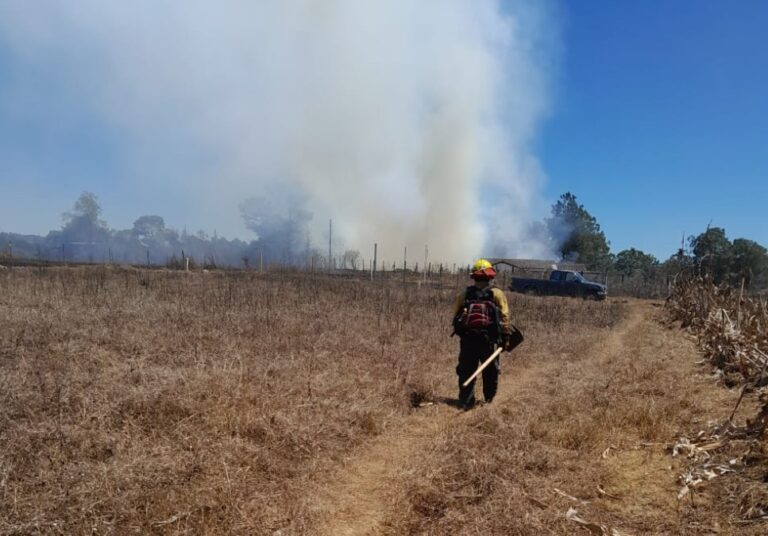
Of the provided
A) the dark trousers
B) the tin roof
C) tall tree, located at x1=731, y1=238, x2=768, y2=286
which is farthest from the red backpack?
the tin roof

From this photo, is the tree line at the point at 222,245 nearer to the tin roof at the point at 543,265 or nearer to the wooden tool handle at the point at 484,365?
the tin roof at the point at 543,265

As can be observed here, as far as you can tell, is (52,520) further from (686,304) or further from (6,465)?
(686,304)

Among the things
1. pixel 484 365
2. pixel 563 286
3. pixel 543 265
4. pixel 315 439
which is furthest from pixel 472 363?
pixel 543 265

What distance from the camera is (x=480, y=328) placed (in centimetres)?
609

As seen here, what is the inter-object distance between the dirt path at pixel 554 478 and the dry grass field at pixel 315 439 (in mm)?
19

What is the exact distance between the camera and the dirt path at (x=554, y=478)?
10.8ft

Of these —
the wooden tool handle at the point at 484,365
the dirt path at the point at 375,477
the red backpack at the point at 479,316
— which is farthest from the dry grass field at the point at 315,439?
the red backpack at the point at 479,316

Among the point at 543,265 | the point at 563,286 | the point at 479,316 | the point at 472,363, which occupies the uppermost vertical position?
the point at 543,265

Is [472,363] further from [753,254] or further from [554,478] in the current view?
[753,254]

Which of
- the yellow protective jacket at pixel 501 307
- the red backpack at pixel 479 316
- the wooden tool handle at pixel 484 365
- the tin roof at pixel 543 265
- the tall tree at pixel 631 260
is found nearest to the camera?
the wooden tool handle at pixel 484 365

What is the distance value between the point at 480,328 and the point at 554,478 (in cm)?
257

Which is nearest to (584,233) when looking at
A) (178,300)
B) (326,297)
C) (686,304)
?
(686,304)

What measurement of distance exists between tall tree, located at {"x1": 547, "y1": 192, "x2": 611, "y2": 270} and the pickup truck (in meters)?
36.3

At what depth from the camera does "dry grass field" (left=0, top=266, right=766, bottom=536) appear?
3047 mm
